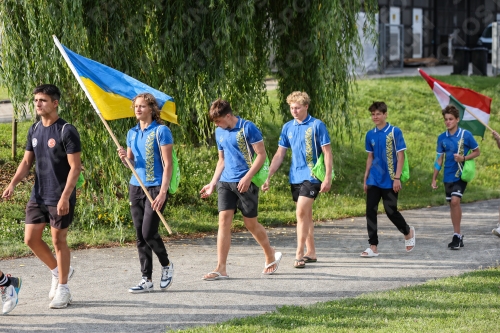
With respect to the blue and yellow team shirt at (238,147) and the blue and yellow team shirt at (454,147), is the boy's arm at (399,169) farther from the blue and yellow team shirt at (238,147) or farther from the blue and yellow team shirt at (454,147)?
the blue and yellow team shirt at (238,147)

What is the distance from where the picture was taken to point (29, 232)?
6.75 metres

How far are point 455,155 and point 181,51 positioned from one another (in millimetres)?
3620

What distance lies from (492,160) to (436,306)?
1282 centimetres

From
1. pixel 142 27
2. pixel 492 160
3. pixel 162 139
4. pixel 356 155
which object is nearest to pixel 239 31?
pixel 142 27

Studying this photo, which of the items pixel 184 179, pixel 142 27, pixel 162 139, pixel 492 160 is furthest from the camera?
pixel 492 160

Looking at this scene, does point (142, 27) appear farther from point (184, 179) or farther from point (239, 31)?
point (184, 179)

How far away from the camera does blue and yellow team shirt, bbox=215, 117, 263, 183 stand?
7.74m

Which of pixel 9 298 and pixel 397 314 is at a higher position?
pixel 9 298

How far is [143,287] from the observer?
23.8ft

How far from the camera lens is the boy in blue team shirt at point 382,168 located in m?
9.06

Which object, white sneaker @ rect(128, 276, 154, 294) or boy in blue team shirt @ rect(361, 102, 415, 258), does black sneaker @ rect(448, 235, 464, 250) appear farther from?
white sneaker @ rect(128, 276, 154, 294)

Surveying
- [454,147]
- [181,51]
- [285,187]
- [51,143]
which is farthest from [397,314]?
[285,187]

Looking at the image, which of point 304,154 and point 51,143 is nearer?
point 51,143

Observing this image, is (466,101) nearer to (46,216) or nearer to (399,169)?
(399,169)
